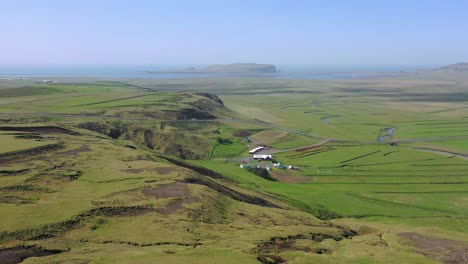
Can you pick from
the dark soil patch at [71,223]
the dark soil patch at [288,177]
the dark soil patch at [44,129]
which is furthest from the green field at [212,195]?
the dark soil patch at [288,177]

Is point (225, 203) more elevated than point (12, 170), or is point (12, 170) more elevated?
point (12, 170)

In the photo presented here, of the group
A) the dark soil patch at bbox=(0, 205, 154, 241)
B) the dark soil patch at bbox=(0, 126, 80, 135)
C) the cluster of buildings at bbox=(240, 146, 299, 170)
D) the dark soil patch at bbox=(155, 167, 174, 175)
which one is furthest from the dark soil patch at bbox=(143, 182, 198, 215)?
the cluster of buildings at bbox=(240, 146, 299, 170)

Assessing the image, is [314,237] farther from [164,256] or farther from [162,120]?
[162,120]

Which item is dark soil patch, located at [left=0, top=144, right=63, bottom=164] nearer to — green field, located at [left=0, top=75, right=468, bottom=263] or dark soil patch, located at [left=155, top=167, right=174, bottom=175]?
green field, located at [left=0, top=75, right=468, bottom=263]

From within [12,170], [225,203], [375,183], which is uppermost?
[12,170]

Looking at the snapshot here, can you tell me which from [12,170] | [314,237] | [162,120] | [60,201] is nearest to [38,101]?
[162,120]

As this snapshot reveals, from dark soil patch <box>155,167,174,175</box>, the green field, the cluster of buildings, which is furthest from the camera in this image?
the cluster of buildings

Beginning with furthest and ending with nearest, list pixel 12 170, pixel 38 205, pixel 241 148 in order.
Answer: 1. pixel 241 148
2. pixel 12 170
3. pixel 38 205
